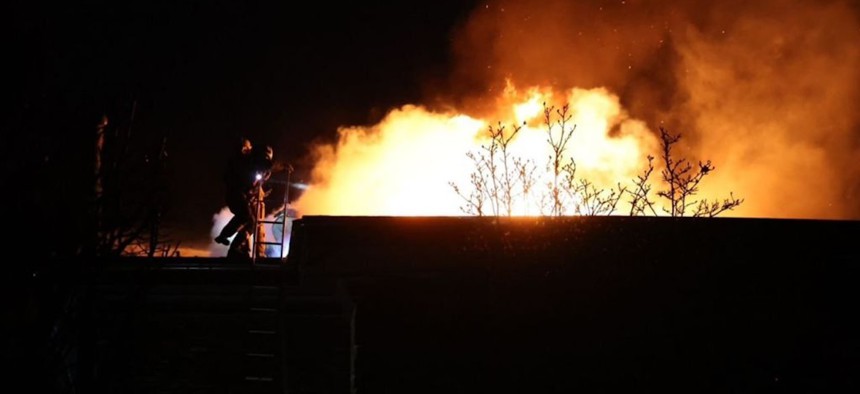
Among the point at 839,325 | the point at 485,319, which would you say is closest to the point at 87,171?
the point at 485,319

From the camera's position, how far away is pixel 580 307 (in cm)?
665

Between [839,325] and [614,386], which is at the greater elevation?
[839,325]

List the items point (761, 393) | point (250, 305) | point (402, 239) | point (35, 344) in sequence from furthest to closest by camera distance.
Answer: point (250, 305) → point (402, 239) → point (761, 393) → point (35, 344)

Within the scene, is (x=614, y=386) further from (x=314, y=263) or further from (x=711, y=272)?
(x=314, y=263)

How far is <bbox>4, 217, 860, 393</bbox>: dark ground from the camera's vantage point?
6453mm

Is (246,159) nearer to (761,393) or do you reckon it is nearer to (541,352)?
(541,352)

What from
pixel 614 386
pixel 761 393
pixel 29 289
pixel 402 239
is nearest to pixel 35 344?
pixel 29 289

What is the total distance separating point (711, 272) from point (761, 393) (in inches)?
53.3

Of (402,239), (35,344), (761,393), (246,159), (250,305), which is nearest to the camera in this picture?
(35,344)

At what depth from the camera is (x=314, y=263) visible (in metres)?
7.09

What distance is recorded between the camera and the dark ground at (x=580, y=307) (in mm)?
6453

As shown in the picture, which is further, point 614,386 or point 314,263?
point 314,263

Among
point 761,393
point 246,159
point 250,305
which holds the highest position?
point 246,159

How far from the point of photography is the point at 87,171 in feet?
22.0
